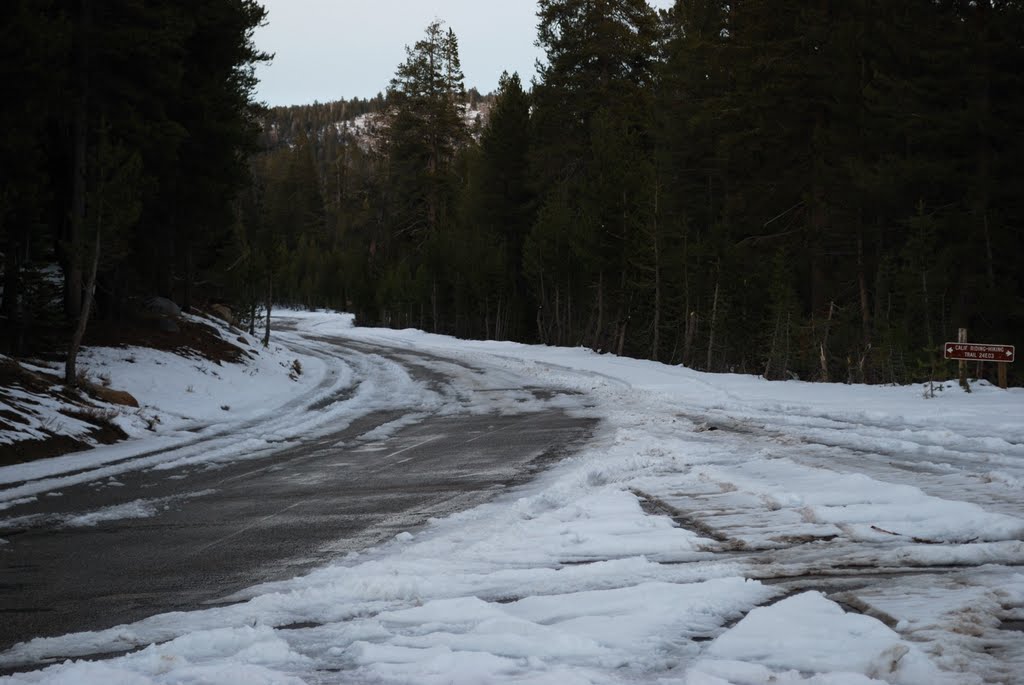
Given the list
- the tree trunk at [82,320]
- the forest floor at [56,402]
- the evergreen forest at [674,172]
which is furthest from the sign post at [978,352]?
the tree trunk at [82,320]

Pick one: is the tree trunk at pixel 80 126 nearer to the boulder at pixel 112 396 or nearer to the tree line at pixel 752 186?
the boulder at pixel 112 396

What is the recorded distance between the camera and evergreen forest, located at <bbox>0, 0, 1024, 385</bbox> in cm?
1784

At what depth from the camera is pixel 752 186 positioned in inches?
1345

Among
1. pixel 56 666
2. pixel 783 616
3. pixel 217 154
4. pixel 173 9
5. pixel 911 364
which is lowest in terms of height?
pixel 56 666

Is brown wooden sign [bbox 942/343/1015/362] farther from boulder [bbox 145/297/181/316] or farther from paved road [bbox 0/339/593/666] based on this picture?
boulder [bbox 145/297/181/316]

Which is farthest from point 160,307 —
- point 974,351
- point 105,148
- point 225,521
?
point 974,351

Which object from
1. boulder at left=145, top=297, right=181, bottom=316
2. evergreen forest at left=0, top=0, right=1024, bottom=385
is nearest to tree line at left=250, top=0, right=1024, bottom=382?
evergreen forest at left=0, top=0, right=1024, bottom=385

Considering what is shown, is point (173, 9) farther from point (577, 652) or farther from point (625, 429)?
point (577, 652)

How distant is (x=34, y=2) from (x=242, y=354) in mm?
11823

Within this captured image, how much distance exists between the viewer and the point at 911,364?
22.2 m

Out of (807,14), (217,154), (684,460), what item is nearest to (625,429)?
(684,460)

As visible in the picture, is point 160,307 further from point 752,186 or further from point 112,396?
point 752,186

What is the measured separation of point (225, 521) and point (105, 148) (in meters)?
10.5

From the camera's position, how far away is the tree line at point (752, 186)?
901 inches
